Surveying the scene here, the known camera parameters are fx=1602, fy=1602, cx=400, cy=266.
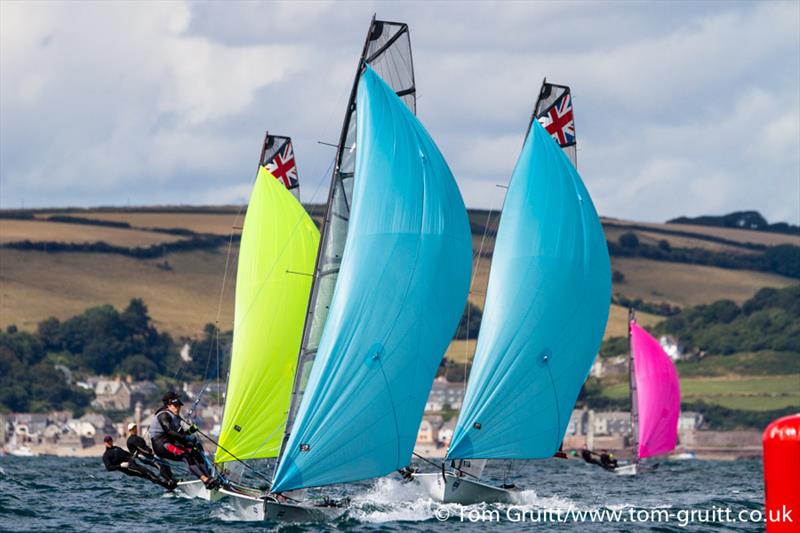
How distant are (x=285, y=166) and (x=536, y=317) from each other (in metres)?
11.4

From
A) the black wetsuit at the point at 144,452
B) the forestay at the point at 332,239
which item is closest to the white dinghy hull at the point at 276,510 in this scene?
the forestay at the point at 332,239

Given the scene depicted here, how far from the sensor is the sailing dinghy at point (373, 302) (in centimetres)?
3331

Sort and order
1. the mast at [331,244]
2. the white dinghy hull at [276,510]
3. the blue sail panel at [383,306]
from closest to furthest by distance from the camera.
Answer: the white dinghy hull at [276,510] < the blue sail panel at [383,306] < the mast at [331,244]

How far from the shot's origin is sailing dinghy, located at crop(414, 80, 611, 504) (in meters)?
41.9

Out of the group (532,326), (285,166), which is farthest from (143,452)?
(285,166)

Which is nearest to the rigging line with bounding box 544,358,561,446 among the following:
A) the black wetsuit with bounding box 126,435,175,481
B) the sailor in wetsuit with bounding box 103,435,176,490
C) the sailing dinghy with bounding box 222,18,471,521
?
the sailing dinghy with bounding box 222,18,471,521

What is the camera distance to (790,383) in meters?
186

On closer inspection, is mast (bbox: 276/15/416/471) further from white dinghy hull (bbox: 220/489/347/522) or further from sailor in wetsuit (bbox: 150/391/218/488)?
sailor in wetsuit (bbox: 150/391/218/488)

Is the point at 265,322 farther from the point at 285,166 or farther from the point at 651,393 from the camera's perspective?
the point at 651,393

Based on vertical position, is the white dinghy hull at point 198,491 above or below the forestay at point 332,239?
below

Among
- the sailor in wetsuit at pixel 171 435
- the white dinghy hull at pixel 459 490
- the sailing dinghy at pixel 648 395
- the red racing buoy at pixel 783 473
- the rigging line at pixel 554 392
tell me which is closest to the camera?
the red racing buoy at pixel 783 473

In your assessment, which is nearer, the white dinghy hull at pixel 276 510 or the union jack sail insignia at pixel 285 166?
the white dinghy hull at pixel 276 510

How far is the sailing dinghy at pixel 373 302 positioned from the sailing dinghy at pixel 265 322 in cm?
655

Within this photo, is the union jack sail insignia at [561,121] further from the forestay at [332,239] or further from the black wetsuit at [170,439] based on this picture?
the black wetsuit at [170,439]
